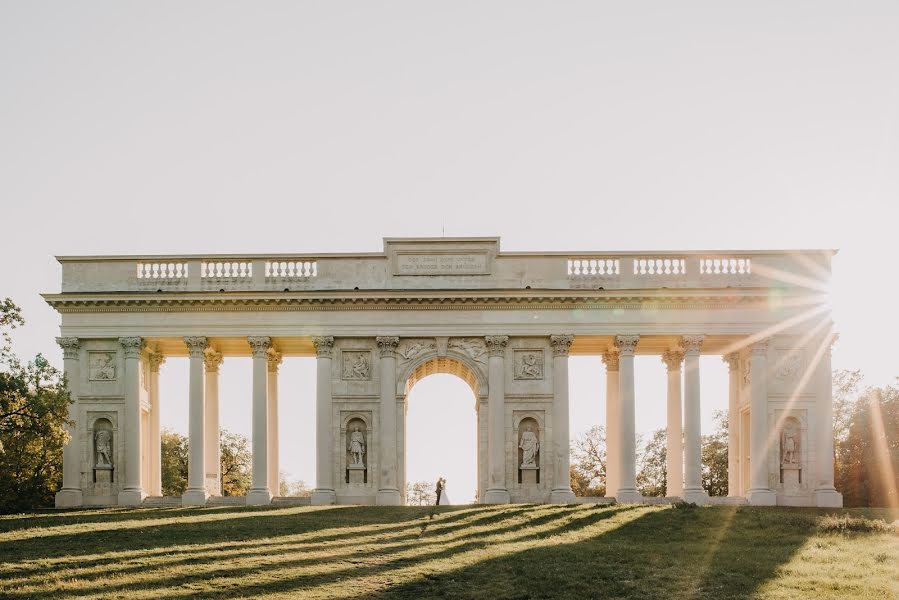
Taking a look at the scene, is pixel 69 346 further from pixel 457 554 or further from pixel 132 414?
pixel 457 554

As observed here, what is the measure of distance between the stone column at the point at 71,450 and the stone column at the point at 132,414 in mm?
2196

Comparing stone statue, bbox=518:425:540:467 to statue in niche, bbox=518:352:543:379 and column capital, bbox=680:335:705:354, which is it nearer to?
statue in niche, bbox=518:352:543:379

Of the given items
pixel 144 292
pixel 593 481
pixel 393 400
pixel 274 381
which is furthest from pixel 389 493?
pixel 593 481

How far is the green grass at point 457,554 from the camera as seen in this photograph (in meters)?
37.4

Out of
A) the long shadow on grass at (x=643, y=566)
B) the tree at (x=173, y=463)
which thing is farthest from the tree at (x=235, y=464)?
the long shadow on grass at (x=643, y=566)

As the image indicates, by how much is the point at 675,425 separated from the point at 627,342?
624 cm

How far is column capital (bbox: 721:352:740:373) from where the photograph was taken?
70.2m

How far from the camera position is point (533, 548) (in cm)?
4488

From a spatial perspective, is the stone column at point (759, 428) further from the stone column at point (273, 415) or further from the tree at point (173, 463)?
the tree at point (173, 463)

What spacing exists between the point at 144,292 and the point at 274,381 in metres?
8.87

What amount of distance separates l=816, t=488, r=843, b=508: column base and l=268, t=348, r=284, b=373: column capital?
98.8ft

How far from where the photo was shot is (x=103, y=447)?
218 ft

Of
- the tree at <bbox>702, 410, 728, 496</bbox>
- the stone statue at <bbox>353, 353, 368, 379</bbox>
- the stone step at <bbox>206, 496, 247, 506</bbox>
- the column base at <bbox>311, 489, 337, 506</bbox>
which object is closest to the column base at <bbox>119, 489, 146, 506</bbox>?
the stone step at <bbox>206, 496, 247, 506</bbox>

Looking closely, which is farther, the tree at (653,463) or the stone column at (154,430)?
the tree at (653,463)
